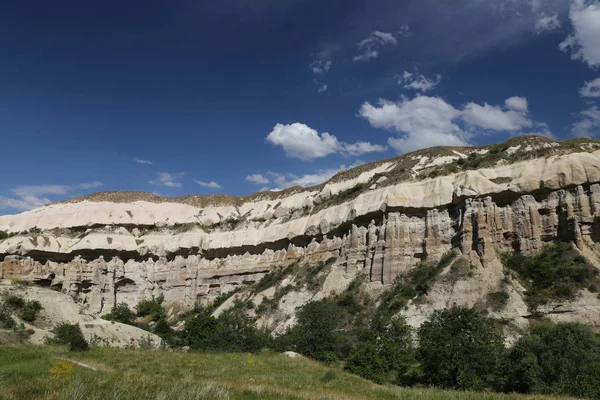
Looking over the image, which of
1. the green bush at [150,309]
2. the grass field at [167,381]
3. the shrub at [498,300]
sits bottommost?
the grass field at [167,381]

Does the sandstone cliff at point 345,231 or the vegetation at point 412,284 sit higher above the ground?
the sandstone cliff at point 345,231

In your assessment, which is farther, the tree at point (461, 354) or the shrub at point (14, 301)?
the shrub at point (14, 301)

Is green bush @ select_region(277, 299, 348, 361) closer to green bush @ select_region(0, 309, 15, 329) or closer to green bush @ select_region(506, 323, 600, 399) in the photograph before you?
green bush @ select_region(506, 323, 600, 399)

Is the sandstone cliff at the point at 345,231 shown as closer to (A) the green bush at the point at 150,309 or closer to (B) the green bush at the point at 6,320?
(A) the green bush at the point at 150,309

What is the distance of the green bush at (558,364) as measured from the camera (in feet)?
56.3

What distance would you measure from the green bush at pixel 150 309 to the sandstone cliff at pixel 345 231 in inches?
73.8

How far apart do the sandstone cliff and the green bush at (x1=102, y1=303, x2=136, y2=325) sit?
3.03 meters

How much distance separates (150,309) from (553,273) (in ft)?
163

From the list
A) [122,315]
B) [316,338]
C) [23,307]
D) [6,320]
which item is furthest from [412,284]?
[122,315]

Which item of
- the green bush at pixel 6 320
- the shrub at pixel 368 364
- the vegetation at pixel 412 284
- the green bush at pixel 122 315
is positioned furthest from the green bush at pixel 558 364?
the green bush at pixel 122 315

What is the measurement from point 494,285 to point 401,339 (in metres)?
9.34

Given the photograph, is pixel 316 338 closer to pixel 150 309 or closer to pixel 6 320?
pixel 6 320

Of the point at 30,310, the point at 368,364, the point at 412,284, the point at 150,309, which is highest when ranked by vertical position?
the point at 412,284

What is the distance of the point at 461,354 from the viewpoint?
2006cm
